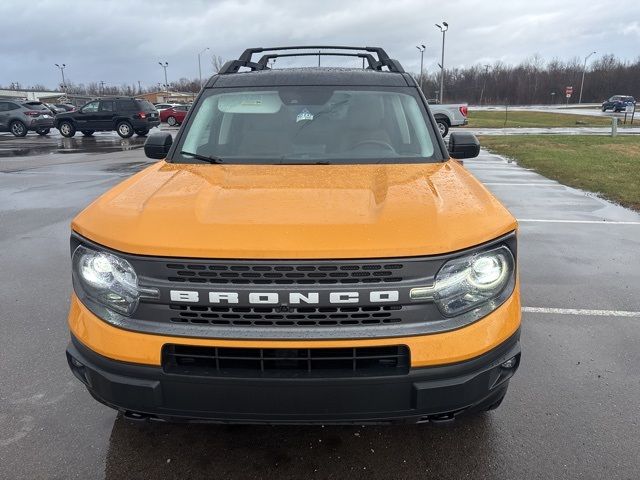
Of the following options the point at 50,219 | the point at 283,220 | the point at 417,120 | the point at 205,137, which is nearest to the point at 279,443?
the point at 283,220

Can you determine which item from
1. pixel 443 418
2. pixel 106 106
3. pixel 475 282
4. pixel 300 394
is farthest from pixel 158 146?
pixel 106 106

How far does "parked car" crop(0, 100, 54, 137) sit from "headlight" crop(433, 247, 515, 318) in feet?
96.0

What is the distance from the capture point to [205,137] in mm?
3443

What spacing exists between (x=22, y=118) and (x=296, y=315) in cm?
2945

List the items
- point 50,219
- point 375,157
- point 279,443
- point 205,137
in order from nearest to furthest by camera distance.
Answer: point 279,443 < point 375,157 < point 205,137 < point 50,219

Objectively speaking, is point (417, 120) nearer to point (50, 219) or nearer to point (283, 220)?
point (283, 220)

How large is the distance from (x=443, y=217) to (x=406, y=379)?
26.7 inches

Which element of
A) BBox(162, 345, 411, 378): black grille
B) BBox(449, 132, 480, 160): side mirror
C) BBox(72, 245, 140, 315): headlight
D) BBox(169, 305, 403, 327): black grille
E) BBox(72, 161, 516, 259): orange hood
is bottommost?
BBox(162, 345, 411, 378): black grille

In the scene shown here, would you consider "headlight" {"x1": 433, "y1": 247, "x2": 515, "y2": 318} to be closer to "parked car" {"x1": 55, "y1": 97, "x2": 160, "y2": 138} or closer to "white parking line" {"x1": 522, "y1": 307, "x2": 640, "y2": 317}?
"white parking line" {"x1": 522, "y1": 307, "x2": 640, "y2": 317}

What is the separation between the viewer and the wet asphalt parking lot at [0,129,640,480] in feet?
7.97

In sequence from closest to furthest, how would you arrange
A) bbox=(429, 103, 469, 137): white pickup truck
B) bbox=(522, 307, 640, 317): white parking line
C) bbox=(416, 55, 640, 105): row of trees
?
bbox=(522, 307, 640, 317): white parking line < bbox=(429, 103, 469, 137): white pickup truck < bbox=(416, 55, 640, 105): row of trees

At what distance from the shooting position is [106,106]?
24.6m

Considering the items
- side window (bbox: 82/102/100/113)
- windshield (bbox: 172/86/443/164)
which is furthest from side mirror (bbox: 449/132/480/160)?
side window (bbox: 82/102/100/113)

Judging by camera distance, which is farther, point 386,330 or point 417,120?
point 417,120
